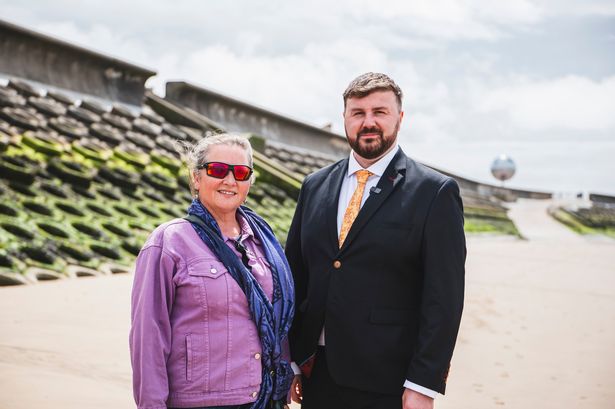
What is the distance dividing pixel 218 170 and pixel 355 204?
0.61 metres

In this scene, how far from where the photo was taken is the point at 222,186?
2.28 meters

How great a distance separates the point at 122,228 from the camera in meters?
6.11

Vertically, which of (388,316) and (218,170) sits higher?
(218,170)

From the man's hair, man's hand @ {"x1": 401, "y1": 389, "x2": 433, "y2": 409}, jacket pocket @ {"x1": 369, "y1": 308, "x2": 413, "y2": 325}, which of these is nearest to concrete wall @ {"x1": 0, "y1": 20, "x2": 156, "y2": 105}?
the man's hair

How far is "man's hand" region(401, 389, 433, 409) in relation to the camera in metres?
2.24

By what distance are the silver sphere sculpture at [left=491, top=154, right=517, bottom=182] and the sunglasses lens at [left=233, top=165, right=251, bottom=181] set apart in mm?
41081

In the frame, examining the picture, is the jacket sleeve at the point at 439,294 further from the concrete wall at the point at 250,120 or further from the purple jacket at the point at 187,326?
the concrete wall at the point at 250,120

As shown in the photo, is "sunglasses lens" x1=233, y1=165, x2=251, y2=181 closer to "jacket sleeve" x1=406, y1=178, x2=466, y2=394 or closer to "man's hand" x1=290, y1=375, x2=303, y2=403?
"jacket sleeve" x1=406, y1=178, x2=466, y2=394

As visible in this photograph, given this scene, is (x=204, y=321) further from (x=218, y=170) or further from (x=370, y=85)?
(x=370, y=85)

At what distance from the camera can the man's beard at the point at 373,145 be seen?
2.44 m

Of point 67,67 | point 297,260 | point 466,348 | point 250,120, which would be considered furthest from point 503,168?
point 297,260

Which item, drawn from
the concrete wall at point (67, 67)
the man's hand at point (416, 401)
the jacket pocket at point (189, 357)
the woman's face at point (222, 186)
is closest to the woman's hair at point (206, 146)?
the woman's face at point (222, 186)

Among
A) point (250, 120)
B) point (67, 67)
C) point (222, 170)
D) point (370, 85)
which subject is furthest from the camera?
point (250, 120)

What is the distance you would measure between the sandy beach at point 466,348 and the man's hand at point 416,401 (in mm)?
1878
